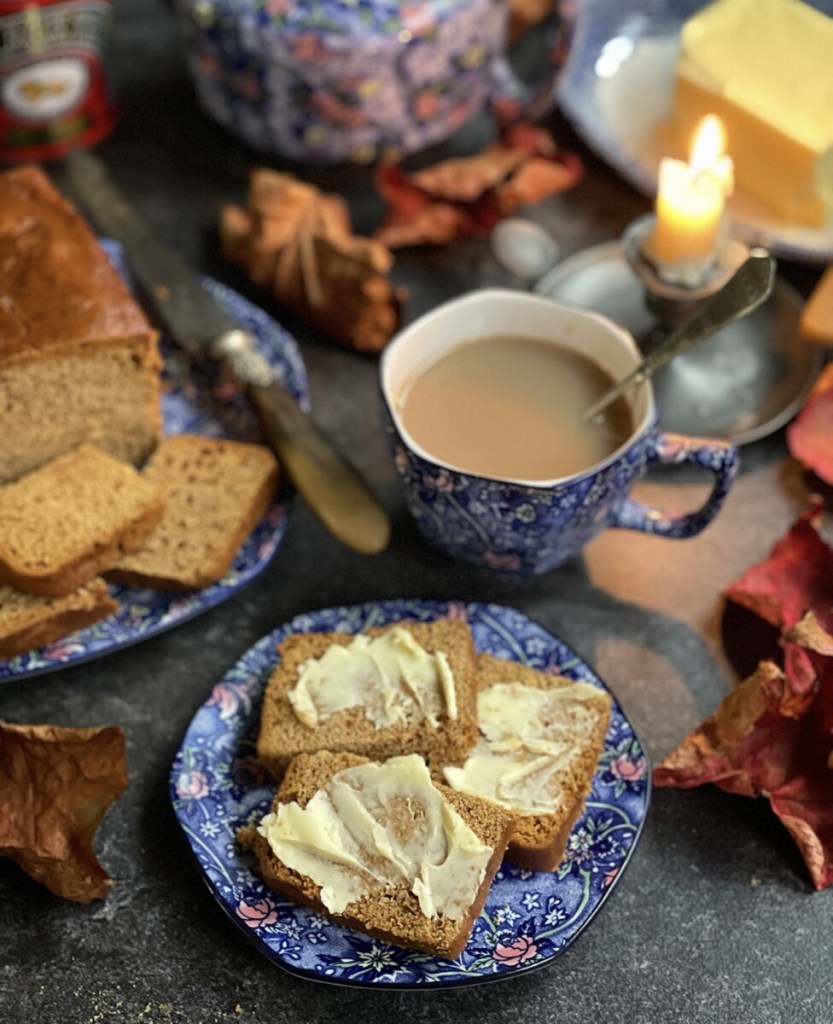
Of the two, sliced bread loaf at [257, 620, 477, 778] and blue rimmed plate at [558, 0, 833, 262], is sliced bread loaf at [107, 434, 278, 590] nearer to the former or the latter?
sliced bread loaf at [257, 620, 477, 778]

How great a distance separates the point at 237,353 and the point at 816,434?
3.07 ft

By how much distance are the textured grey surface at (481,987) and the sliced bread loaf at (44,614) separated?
9 cm

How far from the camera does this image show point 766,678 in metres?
1.59

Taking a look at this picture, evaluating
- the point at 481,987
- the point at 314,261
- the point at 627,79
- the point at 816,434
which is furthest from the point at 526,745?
the point at 627,79

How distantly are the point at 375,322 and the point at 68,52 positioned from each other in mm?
770

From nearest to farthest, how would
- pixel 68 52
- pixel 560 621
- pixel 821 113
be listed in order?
pixel 560 621 < pixel 821 113 < pixel 68 52

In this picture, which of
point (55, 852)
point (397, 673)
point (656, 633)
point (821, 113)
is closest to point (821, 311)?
point (821, 113)

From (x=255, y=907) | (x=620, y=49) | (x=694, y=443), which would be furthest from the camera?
(x=620, y=49)

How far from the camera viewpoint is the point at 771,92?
2.10 metres

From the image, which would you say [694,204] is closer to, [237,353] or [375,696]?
[237,353]

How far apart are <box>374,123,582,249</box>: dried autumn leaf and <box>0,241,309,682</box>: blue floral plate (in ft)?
1.10

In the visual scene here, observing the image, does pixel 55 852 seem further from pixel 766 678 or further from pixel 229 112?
pixel 229 112

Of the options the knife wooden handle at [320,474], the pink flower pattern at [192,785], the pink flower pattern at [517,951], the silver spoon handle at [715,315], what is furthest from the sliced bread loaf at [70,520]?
the pink flower pattern at [517,951]

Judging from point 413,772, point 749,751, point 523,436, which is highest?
point 523,436
